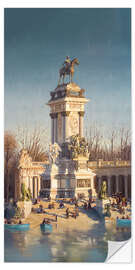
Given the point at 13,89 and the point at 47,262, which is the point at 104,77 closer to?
the point at 13,89

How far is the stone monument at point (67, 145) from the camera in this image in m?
16.4

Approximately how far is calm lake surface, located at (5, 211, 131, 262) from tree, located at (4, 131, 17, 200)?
5.78ft

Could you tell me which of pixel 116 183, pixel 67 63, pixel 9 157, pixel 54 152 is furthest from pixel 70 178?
pixel 67 63

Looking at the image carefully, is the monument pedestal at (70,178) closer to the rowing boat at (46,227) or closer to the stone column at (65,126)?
the stone column at (65,126)

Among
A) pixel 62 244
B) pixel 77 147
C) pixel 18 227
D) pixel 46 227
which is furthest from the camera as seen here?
pixel 77 147

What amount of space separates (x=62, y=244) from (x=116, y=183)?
2907 millimetres

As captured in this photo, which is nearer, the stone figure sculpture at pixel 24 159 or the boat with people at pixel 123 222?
the boat with people at pixel 123 222

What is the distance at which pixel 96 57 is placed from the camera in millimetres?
15625

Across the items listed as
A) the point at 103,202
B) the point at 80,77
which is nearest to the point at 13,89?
the point at 80,77

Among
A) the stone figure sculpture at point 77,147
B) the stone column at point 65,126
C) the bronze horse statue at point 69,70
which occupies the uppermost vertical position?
the bronze horse statue at point 69,70

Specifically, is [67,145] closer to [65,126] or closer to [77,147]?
[77,147]

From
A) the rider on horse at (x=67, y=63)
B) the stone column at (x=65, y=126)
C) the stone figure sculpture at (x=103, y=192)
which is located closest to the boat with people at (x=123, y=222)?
the stone figure sculpture at (x=103, y=192)

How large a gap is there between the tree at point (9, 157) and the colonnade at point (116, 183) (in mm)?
2778

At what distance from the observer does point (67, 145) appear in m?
16.7
